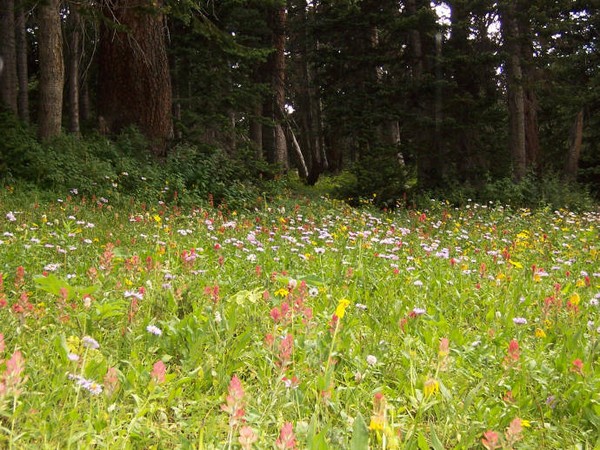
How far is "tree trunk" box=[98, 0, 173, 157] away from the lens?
1034cm

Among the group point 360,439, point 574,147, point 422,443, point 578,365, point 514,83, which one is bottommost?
point 422,443

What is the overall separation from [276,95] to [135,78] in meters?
7.01

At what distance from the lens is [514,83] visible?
13.8 meters

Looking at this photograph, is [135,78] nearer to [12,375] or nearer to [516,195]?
[516,195]

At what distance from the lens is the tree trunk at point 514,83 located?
1384 cm

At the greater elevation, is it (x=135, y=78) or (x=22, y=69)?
(x=22, y=69)

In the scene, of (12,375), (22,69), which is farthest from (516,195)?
(22,69)

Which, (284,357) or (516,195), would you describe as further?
(516,195)

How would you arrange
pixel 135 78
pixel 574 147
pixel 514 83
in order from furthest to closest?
pixel 574 147
pixel 514 83
pixel 135 78

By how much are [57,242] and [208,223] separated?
1573 mm

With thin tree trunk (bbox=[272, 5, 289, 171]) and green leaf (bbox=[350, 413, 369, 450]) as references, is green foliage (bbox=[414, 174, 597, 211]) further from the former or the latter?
green leaf (bbox=[350, 413, 369, 450])

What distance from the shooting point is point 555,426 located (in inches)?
88.4

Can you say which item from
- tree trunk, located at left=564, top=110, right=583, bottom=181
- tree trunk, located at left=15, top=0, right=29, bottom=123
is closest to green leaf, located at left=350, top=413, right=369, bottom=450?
tree trunk, located at left=15, top=0, right=29, bottom=123

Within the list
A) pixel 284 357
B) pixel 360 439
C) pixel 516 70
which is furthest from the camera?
pixel 516 70
